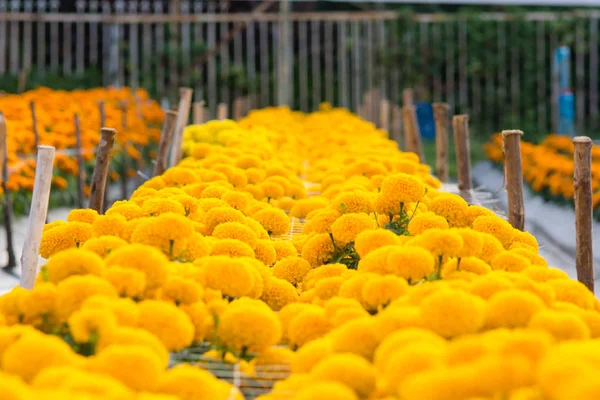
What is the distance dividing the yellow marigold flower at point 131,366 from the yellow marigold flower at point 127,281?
14.4 inches

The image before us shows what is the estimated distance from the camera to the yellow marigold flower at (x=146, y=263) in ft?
7.45

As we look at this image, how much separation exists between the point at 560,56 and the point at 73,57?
316 inches

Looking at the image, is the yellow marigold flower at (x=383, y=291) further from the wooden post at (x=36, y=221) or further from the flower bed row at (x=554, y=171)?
the flower bed row at (x=554, y=171)

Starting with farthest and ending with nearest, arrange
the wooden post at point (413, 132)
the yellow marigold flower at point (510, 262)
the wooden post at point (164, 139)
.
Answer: the wooden post at point (413, 132) < the wooden post at point (164, 139) < the yellow marigold flower at point (510, 262)

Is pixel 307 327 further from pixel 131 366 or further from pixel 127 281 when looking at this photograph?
pixel 131 366

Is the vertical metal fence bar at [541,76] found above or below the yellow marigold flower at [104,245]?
above

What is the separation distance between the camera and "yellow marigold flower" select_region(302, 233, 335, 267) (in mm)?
3227

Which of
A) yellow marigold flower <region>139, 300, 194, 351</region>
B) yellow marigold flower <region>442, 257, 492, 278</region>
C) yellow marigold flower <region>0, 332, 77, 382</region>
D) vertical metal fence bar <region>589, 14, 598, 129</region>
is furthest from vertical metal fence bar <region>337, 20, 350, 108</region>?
yellow marigold flower <region>0, 332, 77, 382</region>

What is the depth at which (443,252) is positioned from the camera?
252 cm

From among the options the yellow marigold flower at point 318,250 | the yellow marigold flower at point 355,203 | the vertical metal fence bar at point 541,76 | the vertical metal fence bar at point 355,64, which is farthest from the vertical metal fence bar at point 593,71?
the yellow marigold flower at point 318,250

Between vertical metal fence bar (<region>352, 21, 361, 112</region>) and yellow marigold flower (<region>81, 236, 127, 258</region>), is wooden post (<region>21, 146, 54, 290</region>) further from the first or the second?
vertical metal fence bar (<region>352, 21, 361, 112</region>)

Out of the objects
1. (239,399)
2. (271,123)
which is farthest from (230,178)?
(271,123)

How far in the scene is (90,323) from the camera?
2.03 metres

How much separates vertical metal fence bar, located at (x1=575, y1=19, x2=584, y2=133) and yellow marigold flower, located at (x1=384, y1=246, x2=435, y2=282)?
1439 cm
